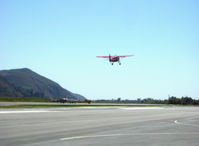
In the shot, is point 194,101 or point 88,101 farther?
point 194,101

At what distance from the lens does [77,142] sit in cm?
1142

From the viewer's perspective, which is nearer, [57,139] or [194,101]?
[57,139]

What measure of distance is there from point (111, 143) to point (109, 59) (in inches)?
2612

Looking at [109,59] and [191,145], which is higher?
[109,59]

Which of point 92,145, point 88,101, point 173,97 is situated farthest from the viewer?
point 173,97

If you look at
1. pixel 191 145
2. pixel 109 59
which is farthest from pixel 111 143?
pixel 109 59

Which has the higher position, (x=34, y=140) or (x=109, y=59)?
(x=109, y=59)

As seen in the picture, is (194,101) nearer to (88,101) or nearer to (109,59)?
(88,101)

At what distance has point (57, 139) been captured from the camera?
12172 millimetres

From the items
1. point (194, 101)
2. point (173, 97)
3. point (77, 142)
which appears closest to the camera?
point (77, 142)

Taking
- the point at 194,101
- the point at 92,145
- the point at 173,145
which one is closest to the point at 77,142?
the point at 92,145

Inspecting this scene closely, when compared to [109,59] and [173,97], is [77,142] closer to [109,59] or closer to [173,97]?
[109,59]

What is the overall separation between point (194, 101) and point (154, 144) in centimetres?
12884

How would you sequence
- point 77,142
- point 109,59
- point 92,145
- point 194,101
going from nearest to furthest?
point 92,145 → point 77,142 → point 109,59 → point 194,101
